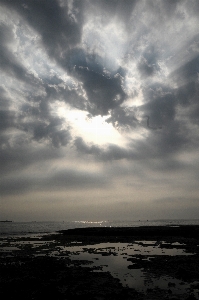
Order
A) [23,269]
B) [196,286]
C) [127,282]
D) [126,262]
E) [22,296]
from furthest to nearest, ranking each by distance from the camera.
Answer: [126,262]
[23,269]
[127,282]
[196,286]
[22,296]

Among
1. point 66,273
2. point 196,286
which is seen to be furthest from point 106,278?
point 196,286

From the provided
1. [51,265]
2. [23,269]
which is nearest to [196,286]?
[51,265]

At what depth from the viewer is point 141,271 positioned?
57.1 ft

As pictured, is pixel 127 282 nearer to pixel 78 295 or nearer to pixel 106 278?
pixel 106 278

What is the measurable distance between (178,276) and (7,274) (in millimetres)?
12661

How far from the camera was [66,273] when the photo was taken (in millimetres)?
16703

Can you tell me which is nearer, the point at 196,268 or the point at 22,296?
the point at 22,296

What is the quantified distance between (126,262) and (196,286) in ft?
29.2

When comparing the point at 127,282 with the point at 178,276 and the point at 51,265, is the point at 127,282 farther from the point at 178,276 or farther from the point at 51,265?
the point at 51,265

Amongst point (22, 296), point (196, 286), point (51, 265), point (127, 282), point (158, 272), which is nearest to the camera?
point (22, 296)

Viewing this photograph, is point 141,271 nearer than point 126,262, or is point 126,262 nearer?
point 141,271

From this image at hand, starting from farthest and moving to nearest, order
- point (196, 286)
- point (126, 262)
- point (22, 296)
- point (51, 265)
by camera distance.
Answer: point (126, 262), point (51, 265), point (196, 286), point (22, 296)

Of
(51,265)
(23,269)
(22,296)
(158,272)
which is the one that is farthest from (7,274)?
(158,272)

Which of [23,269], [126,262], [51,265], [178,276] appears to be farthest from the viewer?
[126,262]
